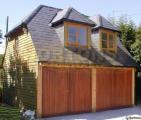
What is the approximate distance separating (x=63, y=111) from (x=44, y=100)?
1.38 m

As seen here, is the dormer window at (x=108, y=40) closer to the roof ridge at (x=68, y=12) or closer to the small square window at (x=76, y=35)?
the small square window at (x=76, y=35)

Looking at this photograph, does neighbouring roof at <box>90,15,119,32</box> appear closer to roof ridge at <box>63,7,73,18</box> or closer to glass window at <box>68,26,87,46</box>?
glass window at <box>68,26,87,46</box>

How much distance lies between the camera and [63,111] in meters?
15.9

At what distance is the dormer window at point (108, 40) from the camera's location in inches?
765

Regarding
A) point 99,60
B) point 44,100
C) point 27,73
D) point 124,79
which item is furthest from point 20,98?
point 124,79

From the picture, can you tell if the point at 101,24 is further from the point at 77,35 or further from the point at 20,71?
the point at 20,71

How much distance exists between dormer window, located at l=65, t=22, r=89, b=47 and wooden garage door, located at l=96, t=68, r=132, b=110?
2.02 meters

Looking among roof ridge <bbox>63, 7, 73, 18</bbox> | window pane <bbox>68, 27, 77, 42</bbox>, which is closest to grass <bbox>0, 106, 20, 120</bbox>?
window pane <bbox>68, 27, 77, 42</bbox>

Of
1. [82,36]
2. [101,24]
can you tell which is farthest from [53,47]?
[101,24]

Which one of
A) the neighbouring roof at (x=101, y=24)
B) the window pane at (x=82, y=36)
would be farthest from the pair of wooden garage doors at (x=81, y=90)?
the neighbouring roof at (x=101, y=24)

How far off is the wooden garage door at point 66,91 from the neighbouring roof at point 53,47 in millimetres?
660

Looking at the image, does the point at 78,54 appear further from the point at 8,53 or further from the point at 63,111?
the point at 8,53

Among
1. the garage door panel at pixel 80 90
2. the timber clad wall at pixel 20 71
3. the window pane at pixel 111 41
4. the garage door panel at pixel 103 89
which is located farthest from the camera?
the window pane at pixel 111 41

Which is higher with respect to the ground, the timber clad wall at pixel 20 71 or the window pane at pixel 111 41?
the window pane at pixel 111 41
